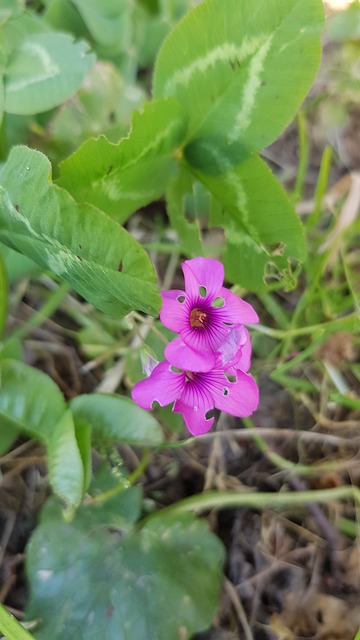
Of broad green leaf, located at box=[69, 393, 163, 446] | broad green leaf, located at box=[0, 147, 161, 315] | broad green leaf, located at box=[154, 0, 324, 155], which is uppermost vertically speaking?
broad green leaf, located at box=[154, 0, 324, 155]

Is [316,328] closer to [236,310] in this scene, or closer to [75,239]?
[236,310]

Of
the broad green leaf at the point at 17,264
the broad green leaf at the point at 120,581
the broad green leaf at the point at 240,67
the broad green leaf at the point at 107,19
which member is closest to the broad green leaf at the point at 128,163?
the broad green leaf at the point at 240,67

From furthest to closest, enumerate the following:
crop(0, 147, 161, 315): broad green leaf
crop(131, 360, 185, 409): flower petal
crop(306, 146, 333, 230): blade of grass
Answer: crop(306, 146, 333, 230): blade of grass
crop(131, 360, 185, 409): flower petal
crop(0, 147, 161, 315): broad green leaf

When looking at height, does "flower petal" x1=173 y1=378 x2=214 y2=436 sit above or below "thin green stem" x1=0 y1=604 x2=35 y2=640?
above

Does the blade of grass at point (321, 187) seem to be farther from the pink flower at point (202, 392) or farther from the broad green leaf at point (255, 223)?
the pink flower at point (202, 392)

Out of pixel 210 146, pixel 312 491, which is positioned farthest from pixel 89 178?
pixel 312 491

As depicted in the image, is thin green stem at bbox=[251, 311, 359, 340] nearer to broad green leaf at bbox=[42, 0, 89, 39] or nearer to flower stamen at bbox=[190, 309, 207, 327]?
flower stamen at bbox=[190, 309, 207, 327]

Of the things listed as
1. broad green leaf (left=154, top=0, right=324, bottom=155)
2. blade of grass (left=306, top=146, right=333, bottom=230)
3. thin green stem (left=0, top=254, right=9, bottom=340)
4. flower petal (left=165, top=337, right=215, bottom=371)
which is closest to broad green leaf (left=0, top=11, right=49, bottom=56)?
broad green leaf (left=154, top=0, right=324, bottom=155)
